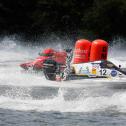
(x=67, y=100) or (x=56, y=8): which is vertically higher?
(x=56, y=8)

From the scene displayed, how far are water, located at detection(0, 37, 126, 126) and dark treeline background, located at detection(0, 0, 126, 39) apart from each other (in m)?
9.79

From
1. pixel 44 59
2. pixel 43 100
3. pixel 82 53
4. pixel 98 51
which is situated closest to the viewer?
pixel 43 100

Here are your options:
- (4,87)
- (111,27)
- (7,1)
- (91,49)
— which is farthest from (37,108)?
(7,1)

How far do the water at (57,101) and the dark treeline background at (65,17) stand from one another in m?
9.79

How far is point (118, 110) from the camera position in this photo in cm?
1375

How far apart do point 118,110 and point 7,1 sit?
18803mm

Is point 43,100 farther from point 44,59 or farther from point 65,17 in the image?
point 65,17

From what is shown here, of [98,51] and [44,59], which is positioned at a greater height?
[98,51]

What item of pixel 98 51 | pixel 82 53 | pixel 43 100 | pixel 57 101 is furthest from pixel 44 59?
pixel 57 101

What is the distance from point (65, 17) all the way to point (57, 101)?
1658cm

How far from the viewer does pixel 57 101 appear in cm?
1473

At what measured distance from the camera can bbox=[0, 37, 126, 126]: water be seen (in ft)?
42.6

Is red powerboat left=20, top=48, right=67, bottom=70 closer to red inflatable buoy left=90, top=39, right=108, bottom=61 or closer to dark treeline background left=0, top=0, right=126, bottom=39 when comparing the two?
red inflatable buoy left=90, top=39, right=108, bottom=61

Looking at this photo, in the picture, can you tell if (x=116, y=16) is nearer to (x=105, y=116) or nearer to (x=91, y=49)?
(x=91, y=49)
